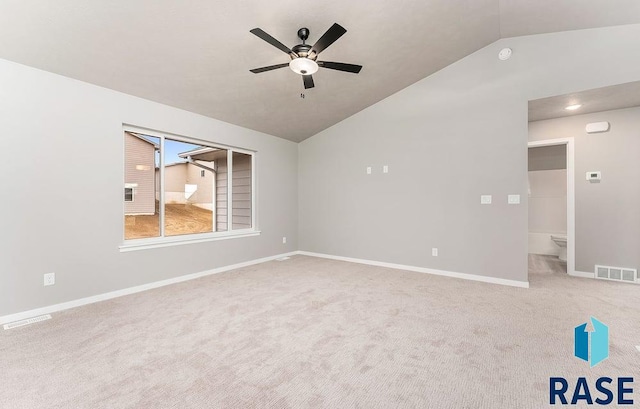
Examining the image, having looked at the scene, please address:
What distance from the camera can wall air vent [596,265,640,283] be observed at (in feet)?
12.8

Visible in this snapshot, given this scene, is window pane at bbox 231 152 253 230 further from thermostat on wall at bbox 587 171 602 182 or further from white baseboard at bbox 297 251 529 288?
thermostat on wall at bbox 587 171 602 182

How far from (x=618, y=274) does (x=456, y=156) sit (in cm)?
283

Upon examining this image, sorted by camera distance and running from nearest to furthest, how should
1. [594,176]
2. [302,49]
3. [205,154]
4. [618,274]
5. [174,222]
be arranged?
[302,49], [618,274], [594,176], [174,222], [205,154]

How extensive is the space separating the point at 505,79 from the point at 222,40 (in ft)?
12.4

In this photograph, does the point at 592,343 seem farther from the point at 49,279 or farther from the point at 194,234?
the point at 49,279

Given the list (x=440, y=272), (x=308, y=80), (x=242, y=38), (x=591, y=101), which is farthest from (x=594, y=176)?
(x=242, y=38)

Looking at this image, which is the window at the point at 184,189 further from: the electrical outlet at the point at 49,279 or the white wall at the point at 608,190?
the white wall at the point at 608,190

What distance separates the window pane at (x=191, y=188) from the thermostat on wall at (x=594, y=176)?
595 centimetres

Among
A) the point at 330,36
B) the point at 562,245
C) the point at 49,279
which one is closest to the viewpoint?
the point at 330,36

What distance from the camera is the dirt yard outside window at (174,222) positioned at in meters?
3.73

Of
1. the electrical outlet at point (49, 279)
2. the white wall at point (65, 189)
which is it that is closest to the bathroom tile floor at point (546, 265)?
the white wall at point (65, 189)

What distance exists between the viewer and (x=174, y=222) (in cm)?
429

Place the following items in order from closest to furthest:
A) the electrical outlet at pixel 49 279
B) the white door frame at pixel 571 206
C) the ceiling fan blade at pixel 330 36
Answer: the ceiling fan blade at pixel 330 36, the electrical outlet at pixel 49 279, the white door frame at pixel 571 206

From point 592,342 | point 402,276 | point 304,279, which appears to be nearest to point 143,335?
point 304,279
